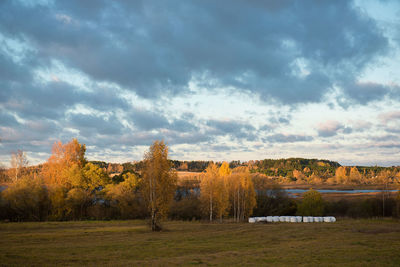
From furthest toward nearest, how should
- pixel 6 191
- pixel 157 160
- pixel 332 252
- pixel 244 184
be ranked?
1. pixel 244 184
2. pixel 6 191
3. pixel 157 160
4. pixel 332 252

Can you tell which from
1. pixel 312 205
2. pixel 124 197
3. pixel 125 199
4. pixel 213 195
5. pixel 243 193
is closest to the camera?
pixel 124 197

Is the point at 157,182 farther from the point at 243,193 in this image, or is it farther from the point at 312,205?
the point at 312,205

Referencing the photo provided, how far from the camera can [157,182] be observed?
3978 cm

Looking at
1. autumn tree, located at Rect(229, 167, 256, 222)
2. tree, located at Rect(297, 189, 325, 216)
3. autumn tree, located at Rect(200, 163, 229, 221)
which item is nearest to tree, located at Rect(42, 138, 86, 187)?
autumn tree, located at Rect(200, 163, 229, 221)

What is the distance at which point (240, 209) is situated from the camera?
70.6 meters

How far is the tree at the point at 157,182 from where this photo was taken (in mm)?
39281

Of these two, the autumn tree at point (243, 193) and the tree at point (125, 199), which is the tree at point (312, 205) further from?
the tree at point (125, 199)

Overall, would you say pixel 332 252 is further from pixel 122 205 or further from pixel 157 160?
pixel 122 205

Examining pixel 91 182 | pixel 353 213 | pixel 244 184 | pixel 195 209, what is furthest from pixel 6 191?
pixel 353 213

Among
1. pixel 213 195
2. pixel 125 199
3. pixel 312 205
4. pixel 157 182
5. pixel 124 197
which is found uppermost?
pixel 157 182

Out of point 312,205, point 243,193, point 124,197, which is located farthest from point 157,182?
point 312,205

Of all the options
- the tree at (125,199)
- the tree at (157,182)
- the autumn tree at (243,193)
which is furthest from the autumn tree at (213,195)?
the tree at (157,182)

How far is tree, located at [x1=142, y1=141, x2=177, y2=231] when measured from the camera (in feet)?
129

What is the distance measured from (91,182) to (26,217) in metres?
13.2
